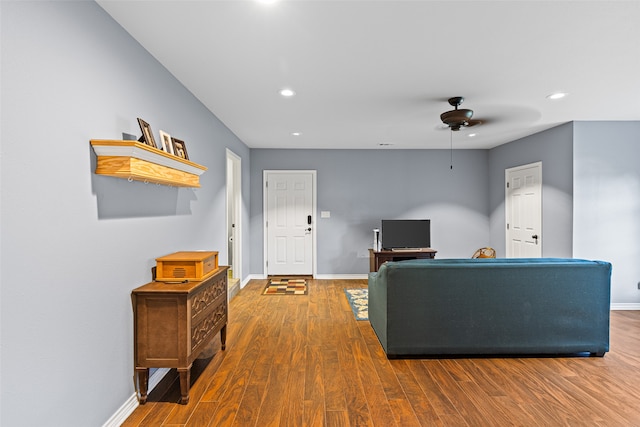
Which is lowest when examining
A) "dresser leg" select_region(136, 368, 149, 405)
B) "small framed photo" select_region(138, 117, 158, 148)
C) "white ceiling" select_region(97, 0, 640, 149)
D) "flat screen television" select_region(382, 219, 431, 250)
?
"dresser leg" select_region(136, 368, 149, 405)

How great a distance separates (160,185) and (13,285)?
1.30 meters

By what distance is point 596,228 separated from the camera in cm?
424

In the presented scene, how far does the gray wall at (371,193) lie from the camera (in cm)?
615

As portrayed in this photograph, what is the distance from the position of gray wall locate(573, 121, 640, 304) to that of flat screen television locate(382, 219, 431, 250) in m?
2.08

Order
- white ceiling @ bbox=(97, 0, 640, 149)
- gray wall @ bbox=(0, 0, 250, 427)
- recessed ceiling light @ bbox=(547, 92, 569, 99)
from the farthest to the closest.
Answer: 1. recessed ceiling light @ bbox=(547, 92, 569, 99)
2. white ceiling @ bbox=(97, 0, 640, 149)
3. gray wall @ bbox=(0, 0, 250, 427)

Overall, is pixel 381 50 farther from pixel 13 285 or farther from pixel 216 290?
pixel 13 285

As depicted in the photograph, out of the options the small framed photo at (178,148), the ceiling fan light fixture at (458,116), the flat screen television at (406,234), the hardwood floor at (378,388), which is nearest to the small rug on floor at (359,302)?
the hardwood floor at (378,388)

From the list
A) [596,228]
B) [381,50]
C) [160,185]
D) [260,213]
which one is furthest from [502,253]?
[160,185]

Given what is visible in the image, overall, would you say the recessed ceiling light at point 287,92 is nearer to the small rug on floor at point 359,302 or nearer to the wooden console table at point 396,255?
the small rug on floor at point 359,302

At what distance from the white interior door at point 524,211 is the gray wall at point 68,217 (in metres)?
5.02

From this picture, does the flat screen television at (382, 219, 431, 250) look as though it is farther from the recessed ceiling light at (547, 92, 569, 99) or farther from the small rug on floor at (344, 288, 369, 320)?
the recessed ceiling light at (547, 92, 569, 99)

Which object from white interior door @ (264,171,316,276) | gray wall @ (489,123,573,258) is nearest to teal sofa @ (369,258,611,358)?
gray wall @ (489,123,573,258)

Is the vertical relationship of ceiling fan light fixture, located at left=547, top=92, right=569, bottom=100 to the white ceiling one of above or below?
above

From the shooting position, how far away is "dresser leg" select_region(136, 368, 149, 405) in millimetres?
2181
